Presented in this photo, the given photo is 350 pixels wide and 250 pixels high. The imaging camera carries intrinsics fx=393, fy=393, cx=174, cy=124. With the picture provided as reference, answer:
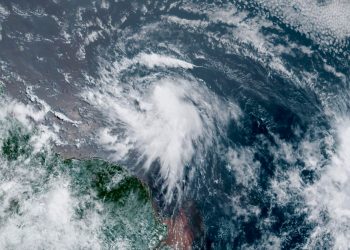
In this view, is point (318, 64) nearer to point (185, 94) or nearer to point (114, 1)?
point (185, 94)

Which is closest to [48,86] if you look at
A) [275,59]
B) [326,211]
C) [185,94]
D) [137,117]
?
[137,117]

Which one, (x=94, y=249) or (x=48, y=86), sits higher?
(x=48, y=86)

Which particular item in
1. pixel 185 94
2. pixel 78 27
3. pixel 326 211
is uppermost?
pixel 78 27

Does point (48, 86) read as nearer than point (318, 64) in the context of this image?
Yes

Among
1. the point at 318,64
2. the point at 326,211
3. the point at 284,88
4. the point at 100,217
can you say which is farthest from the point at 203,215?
the point at 318,64

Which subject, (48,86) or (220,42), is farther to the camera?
(220,42)

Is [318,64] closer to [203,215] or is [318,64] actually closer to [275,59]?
[275,59]
